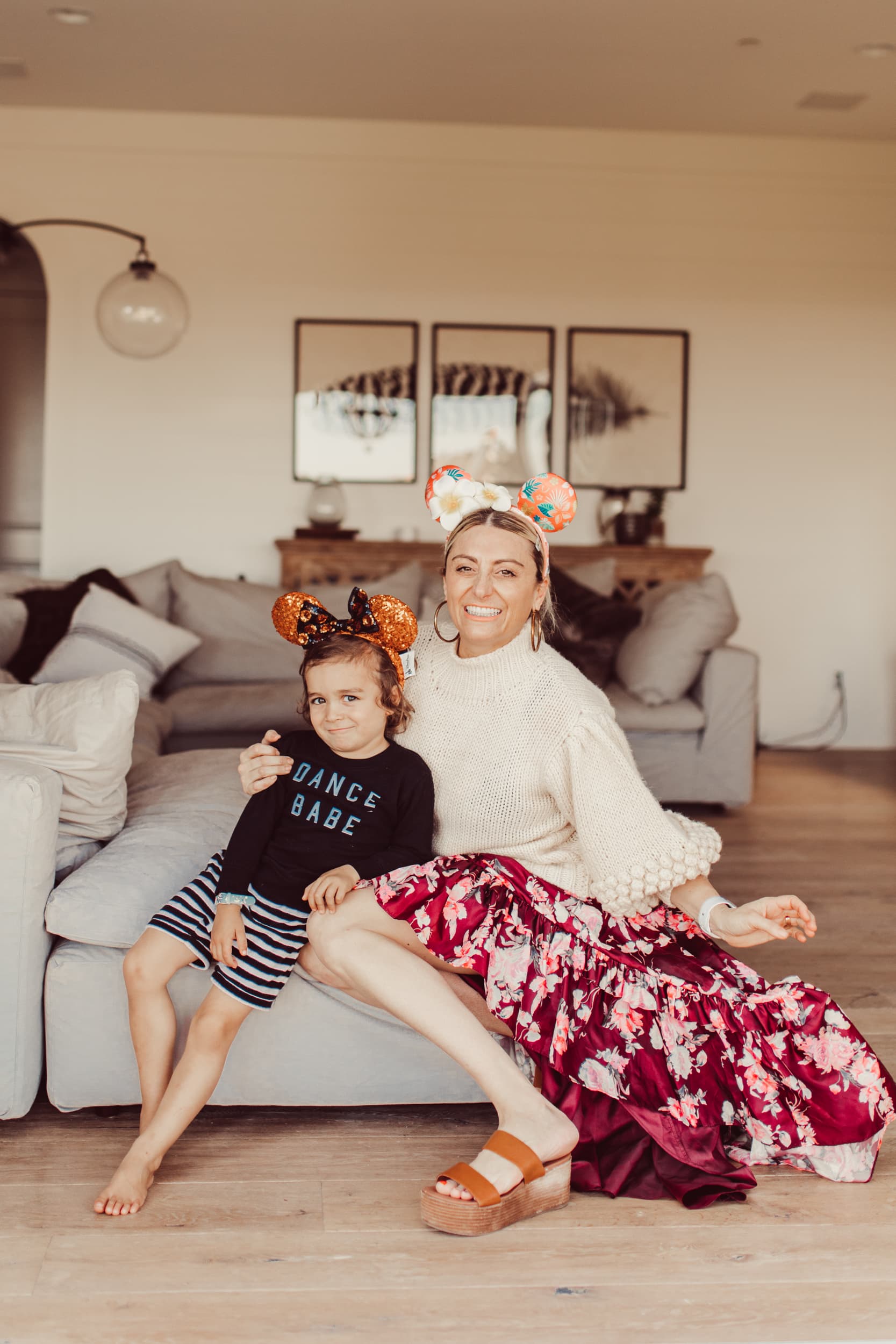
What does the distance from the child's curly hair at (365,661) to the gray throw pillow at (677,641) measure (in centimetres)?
270

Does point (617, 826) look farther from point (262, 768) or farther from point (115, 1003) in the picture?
point (115, 1003)

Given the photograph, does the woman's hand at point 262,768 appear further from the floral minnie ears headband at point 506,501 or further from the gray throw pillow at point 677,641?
the gray throw pillow at point 677,641

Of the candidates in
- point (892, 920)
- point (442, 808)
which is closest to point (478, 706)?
point (442, 808)

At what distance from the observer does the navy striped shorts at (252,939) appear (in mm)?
1903

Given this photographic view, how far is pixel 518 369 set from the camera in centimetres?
621

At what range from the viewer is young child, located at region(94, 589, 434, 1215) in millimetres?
1889

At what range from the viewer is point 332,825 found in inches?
78.6

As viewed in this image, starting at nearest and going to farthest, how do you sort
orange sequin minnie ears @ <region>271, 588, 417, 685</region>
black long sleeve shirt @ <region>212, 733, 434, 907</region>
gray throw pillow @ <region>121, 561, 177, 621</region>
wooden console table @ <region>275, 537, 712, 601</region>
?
black long sleeve shirt @ <region>212, 733, 434, 907</region>, orange sequin minnie ears @ <region>271, 588, 417, 685</region>, gray throw pillow @ <region>121, 561, 177, 621</region>, wooden console table @ <region>275, 537, 712, 601</region>

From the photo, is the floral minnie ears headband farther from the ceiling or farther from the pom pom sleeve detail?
the ceiling

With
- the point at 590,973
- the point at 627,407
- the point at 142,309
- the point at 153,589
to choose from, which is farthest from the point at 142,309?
the point at 590,973

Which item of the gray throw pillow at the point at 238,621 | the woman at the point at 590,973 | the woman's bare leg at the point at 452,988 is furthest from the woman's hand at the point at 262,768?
the gray throw pillow at the point at 238,621

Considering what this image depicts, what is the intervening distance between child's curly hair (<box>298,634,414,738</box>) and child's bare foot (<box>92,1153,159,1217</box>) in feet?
2.36

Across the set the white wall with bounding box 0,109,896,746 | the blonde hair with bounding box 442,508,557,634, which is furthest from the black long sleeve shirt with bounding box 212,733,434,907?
the white wall with bounding box 0,109,896,746

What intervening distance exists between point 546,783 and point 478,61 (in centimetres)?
420
